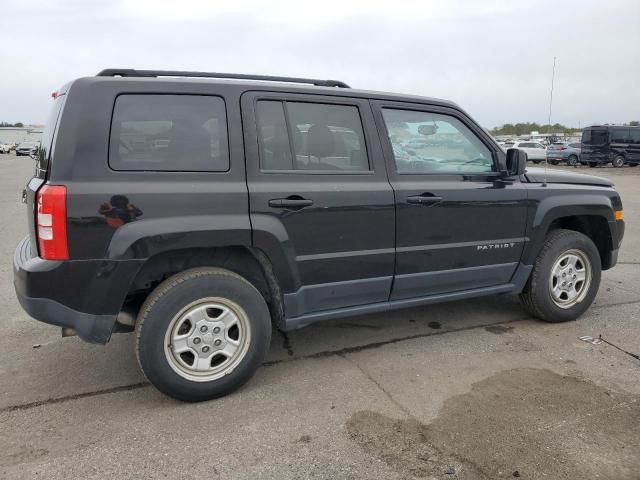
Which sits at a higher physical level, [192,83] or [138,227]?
[192,83]

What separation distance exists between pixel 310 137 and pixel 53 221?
158 cm

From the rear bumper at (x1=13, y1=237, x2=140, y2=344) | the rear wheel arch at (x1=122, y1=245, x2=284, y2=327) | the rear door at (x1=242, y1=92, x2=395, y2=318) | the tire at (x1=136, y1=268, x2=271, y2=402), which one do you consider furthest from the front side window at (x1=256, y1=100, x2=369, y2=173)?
the rear bumper at (x1=13, y1=237, x2=140, y2=344)

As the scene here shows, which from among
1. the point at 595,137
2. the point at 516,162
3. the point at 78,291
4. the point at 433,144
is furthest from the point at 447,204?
the point at 595,137

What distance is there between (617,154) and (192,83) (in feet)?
95.9

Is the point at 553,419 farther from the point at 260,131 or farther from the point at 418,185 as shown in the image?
the point at 260,131

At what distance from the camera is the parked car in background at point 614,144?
88.1 ft

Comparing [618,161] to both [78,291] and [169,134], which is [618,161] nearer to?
[169,134]

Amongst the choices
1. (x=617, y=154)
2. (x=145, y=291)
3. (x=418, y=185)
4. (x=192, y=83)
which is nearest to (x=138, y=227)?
(x=145, y=291)

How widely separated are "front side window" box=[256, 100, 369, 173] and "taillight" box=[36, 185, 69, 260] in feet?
3.70

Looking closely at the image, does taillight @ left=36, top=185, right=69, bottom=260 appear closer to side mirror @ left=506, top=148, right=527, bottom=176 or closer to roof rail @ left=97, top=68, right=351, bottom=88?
roof rail @ left=97, top=68, right=351, bottom=88

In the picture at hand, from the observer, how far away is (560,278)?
14.5 ft

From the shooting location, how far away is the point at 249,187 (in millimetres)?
3088

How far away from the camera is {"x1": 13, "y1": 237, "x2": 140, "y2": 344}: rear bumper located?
2.76 meters

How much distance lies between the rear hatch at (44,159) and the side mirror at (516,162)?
122 inches
